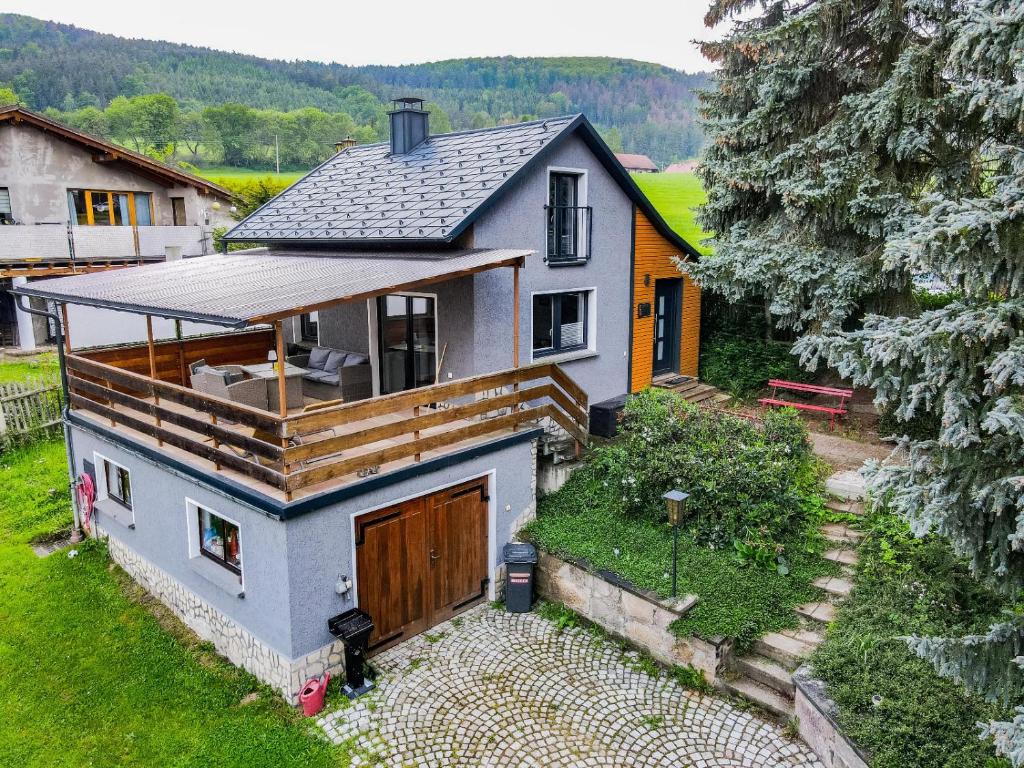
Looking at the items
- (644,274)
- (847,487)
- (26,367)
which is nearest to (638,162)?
(644,274)

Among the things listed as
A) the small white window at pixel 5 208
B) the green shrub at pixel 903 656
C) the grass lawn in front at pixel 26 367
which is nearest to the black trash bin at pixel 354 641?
the green shrub at pixel 903 656

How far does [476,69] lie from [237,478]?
144061mm

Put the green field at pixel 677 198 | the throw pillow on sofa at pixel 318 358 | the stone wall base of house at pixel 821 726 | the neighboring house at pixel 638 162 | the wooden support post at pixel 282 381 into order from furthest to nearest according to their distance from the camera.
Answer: the neighboring house at pixel 638 162
the green field at pixel 677 198
the throw pillow on sofa at pixel 318 358
the wooden support post at pixel 282 381
the stone wall base of house at pixel 821 726

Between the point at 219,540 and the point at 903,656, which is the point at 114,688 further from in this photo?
the point at 903,656

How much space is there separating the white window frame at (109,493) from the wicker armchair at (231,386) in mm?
1778

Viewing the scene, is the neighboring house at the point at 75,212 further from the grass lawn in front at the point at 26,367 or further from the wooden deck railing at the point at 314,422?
the wooden deck railing at the point at 314,422

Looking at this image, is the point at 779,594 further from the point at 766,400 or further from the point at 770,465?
the point at 766,400

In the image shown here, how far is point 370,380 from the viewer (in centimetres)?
1352

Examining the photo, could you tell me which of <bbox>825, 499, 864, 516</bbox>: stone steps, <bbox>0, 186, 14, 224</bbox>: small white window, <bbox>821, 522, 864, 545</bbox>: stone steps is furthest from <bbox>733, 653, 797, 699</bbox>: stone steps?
<bbox>0, 186, 14, 224</bbox>: small white window

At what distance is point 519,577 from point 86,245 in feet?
69.9

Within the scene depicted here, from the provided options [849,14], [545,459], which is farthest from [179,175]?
[849,14]

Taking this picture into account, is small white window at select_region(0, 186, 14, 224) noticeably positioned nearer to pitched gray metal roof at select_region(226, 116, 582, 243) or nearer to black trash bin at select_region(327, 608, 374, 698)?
pitched gray metal roof at select_region(226, 116, 582, 243)

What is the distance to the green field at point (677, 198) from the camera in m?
37.0

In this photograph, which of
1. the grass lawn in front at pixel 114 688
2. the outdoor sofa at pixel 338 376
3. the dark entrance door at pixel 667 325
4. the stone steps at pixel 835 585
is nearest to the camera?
the grass lawn in front at pixel 114 688
